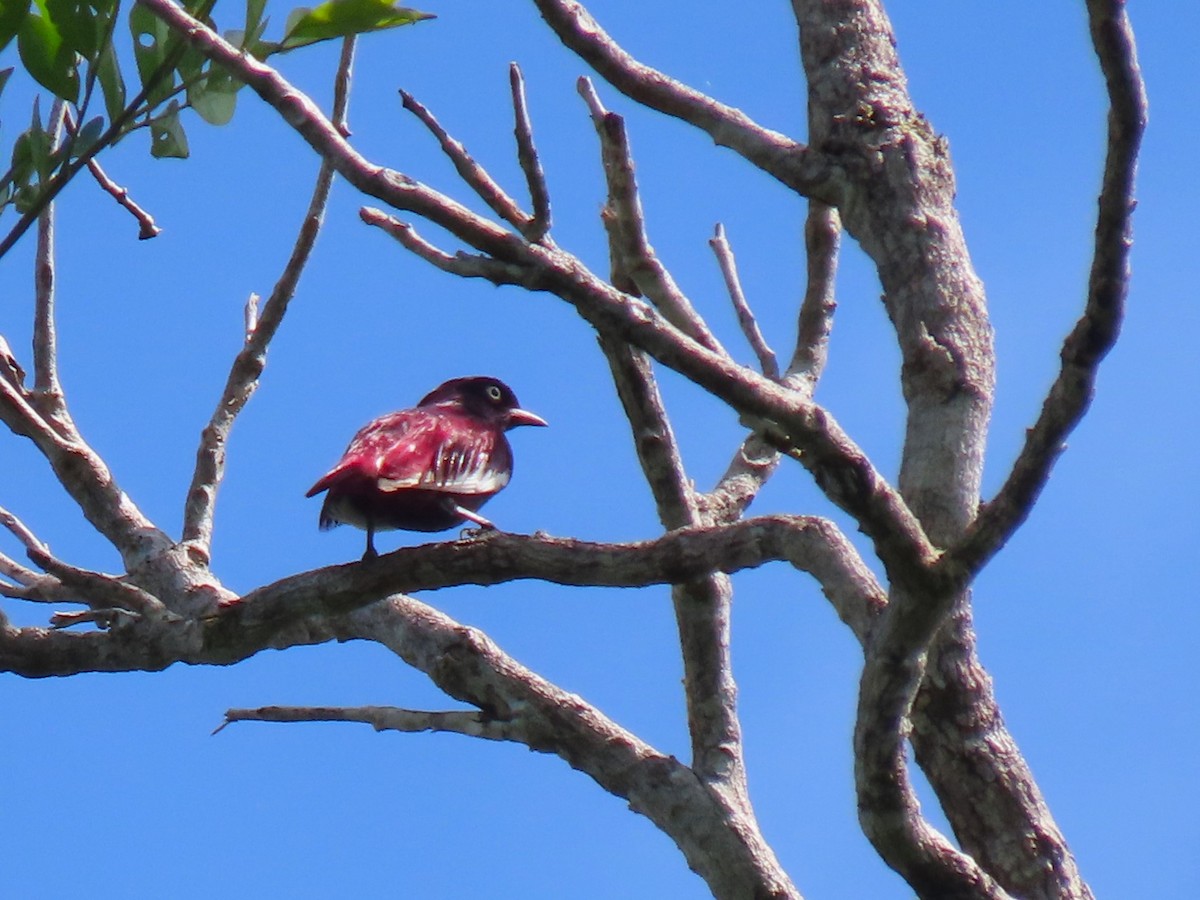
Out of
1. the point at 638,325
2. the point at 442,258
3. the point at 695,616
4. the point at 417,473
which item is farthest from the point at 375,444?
the point at 638,325

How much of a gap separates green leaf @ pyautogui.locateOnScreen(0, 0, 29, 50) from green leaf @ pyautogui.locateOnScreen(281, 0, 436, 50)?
0.62m

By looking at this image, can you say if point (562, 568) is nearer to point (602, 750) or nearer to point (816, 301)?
point (602, 750)

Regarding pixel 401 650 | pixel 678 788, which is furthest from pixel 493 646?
pixel 678 788

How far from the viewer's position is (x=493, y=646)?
421 cm

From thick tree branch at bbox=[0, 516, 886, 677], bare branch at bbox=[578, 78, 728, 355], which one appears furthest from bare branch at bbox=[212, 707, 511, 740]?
bare branch at bbox=[578, 78, 728, 355]

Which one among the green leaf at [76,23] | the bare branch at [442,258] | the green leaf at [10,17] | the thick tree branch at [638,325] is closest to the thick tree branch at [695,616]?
the bare branch at [442,258]

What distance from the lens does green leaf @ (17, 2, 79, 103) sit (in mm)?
3748

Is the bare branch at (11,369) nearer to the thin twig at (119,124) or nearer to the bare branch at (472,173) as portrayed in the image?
the thin twig at (119,124)

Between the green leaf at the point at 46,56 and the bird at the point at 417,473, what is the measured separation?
133cm

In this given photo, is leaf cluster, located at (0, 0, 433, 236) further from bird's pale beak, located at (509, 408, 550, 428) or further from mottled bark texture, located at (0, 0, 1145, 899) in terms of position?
bird's pale beak, located at (509, 408, 550, 428)

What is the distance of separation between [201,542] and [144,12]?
5.20 feet

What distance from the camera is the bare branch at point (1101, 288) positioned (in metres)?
2.41

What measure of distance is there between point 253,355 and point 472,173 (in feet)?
5.28

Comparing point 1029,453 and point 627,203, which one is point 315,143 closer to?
point 627,203
